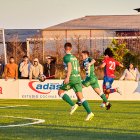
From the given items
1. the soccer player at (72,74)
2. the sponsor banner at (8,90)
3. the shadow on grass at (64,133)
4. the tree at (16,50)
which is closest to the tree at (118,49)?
the tree at (16,50)

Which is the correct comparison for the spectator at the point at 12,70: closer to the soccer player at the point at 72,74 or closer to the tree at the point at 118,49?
the tree at the point at 118,49

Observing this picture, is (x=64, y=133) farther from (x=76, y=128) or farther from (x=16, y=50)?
(x=16, y=50)

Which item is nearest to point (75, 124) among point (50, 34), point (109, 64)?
point (109, 64)

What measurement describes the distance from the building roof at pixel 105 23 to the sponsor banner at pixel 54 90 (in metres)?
26.3

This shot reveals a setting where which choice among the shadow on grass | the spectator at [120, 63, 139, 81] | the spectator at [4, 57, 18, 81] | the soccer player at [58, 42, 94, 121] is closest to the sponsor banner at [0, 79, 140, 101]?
the spectator at [120, 63, 139, 81]

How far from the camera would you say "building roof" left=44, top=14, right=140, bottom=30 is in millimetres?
60950

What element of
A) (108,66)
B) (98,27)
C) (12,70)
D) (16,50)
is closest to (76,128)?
(108,66)

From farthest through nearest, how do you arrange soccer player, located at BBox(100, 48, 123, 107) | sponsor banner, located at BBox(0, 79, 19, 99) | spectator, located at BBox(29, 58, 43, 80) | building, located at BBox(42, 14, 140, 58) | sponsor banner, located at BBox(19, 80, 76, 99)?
building, located at BBox(42, 14, 140, 58) → sponsor banner, located at BBox(0, 79, 19, 99) → sponsor banner, located at BBox(19, 80, 76, 99) → spectator, located at BBox(29, 58, 43, 80) → soccer player, located at BBox(100, 48, 123, 107)

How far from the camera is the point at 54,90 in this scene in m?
32.4

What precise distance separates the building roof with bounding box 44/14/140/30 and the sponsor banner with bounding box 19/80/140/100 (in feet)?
86.2

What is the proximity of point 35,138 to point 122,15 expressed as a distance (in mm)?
53693

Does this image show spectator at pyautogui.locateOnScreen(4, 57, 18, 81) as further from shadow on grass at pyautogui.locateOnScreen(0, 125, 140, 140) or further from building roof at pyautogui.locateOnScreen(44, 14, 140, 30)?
building roof at pyautogui.locateOnScreen(44, 14, 140, 30)

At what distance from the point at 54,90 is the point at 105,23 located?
3251 cm

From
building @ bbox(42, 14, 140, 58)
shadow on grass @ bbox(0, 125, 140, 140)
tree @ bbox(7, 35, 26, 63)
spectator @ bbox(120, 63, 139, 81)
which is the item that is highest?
building @ bbox(42, 14, 140, 58)
